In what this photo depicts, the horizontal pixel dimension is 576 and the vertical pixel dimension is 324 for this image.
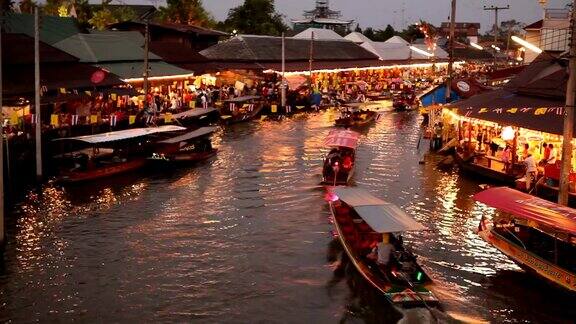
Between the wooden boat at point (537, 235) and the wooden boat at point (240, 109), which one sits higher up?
the wooden boat at point (240, 109)

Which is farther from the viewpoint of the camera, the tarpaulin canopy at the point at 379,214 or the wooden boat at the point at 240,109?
the wooden boat at the point at 240,109

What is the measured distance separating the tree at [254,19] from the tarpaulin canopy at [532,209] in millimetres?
67358

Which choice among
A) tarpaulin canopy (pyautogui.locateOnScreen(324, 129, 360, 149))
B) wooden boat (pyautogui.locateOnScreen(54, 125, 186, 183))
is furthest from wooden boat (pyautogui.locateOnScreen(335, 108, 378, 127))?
wooden boat (pyautogui.locateOnScreen(54, 125, 186, 183))

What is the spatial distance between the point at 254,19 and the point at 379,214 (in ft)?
231

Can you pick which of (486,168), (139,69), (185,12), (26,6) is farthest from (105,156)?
(185,12)

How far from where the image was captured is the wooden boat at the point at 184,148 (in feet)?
95.6

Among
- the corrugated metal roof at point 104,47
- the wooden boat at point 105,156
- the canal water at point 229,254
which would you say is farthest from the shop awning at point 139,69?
the canal water at point 229,254

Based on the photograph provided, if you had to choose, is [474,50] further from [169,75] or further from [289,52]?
[169,75]

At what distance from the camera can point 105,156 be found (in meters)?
27.9

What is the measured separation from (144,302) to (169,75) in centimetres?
2999

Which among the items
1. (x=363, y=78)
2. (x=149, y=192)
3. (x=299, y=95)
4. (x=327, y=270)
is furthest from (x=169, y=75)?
(x=363, y=78)

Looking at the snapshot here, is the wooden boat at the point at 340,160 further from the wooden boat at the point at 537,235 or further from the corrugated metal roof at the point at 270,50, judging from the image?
the corrugated metal roof at the point at 270,50

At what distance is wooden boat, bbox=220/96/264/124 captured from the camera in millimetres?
44344

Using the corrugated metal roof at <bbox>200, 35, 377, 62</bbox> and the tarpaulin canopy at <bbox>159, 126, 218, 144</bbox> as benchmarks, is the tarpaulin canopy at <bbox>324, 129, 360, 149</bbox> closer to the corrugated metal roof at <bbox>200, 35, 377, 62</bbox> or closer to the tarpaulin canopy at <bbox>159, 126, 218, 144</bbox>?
the tarpaulin canopy at <bbox>159, 126, 218, 144</bbox>
